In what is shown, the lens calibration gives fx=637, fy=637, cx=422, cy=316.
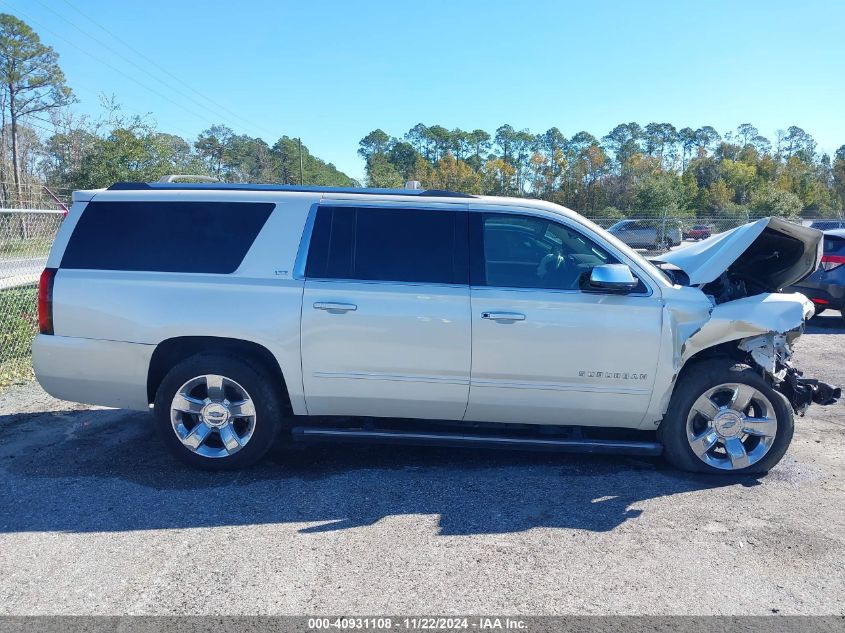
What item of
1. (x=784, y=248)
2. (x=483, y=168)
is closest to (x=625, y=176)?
(x=483, y=168)

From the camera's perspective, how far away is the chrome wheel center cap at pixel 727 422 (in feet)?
14.6

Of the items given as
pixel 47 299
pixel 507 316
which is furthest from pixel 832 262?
pixel 47 299

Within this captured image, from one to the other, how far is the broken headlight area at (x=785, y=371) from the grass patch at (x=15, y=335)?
7256 mm

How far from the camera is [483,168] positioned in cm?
5703

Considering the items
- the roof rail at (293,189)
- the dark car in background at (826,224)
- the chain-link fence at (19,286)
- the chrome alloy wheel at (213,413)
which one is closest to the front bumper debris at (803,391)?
the roof rail at (293,189)

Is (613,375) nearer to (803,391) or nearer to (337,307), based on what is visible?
(803,391)

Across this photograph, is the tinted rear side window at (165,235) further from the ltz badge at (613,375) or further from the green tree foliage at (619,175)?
the green tree foliage at (619,175)

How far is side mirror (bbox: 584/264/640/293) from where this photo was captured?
4.21m

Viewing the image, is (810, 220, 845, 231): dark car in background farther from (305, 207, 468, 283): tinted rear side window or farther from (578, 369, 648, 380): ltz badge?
(305, 207, 468, 283): tinted rear side window

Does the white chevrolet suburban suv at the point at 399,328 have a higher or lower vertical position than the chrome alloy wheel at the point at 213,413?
higher

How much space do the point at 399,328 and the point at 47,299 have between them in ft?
8.26

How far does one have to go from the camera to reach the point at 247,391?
447 cm

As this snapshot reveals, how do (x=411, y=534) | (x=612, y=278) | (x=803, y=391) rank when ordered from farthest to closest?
(x=803, y=391) → (x=612, y=278) → (x=411, y=534)

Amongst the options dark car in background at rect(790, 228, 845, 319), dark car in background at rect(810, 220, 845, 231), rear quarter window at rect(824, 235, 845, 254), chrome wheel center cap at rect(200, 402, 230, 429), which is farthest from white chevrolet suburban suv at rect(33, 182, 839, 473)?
dark car in background at rect(810, 220, 845, 231)
